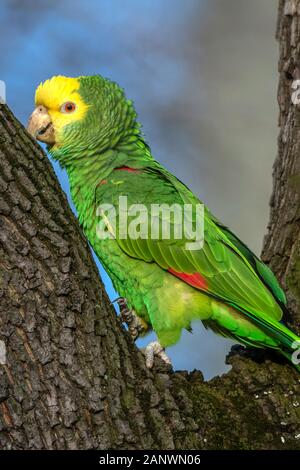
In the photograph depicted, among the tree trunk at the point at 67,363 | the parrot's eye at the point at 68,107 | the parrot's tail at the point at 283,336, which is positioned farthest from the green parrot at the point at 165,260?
the tree trunk at the point at 67,363

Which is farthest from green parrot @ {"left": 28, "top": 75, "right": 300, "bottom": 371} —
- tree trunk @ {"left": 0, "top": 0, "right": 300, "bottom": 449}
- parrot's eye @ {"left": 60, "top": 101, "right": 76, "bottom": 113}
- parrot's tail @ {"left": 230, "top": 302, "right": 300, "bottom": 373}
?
tree trunk @ {"left": 0, "top": 0, "right": 300, "bottom": 449}

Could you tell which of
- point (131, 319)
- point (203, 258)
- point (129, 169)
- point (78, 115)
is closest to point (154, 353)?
point (131, 319)

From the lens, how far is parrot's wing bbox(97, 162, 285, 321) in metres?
3.23

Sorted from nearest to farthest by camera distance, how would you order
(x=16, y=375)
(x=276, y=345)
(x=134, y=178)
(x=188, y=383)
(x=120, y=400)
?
(x=16, y=375), (x=120, y=400), (x=188, y=383), (x=276, y=345), (x=134, y=178)

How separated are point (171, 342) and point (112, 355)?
0.86 m

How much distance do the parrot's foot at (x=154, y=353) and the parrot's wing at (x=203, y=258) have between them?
42 centimetres

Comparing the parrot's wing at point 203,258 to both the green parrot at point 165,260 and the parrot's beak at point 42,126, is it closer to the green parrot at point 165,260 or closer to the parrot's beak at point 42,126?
the green parrot at point 165,260

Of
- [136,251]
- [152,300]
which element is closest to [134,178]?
[136,251]

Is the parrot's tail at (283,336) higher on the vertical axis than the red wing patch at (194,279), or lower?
lower

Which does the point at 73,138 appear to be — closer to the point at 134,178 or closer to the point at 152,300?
the point at 134,178

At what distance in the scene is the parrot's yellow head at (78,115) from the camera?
369cm

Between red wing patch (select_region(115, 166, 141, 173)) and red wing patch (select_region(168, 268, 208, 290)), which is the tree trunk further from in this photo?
red wing patch (select_region(115, 166, 141, 173))

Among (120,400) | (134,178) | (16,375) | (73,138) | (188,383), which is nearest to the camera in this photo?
(16,375)

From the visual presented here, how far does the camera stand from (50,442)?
2303 millimetres
